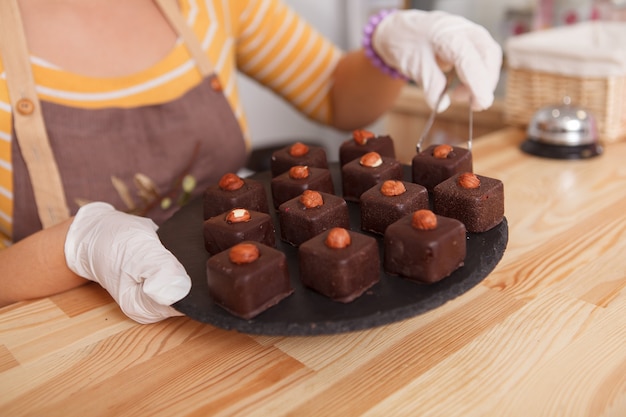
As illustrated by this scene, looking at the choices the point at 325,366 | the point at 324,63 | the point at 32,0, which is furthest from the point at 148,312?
the point at 324,63

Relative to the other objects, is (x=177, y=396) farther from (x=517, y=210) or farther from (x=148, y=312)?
(x=517, y=210)

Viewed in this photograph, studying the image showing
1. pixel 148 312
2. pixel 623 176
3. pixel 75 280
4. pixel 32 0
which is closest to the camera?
pixel 148 312

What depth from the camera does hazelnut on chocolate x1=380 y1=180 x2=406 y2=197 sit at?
934 mm

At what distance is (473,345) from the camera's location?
833mm

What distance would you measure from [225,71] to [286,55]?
8.6 inches

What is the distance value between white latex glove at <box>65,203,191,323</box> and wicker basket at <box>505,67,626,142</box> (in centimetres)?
121

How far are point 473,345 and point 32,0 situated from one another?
106 cm

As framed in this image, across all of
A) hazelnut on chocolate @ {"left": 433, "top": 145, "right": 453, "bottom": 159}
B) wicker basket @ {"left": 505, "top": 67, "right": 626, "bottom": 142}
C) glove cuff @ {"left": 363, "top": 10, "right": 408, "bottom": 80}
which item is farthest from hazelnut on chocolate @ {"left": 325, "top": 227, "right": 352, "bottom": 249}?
wicker basket @ {"left": 505, "top": 67, "right": 626, "bottom": 142}

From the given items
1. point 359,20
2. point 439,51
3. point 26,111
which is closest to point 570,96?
point 439,51

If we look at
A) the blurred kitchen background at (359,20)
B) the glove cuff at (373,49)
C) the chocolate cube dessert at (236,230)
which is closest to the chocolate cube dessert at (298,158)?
the chocolate cube dessert at (236,230)

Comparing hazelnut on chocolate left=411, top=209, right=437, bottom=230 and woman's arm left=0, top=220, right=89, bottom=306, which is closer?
hazelnut on chocolate left=411, top=209, right=437, bottom=230

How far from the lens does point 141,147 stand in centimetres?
130

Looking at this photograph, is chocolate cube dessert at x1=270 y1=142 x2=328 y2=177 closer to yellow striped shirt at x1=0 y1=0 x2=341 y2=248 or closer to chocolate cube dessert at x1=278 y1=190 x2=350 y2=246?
chocolate cube dessert at x1=278 y1=190 x2=350 y2=246

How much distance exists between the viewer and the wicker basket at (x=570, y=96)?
1.61 meters
